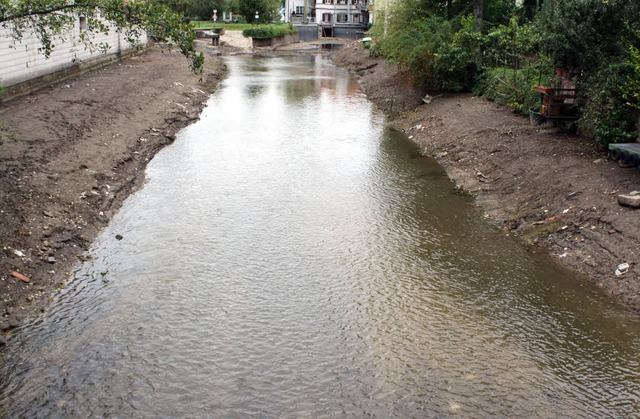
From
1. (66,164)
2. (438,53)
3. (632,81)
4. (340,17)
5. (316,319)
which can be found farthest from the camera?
(340,17)

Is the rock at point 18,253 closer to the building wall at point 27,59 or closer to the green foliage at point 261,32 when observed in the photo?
the building wall at point 27,59

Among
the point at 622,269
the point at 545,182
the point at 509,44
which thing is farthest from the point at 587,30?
the point at 509,44

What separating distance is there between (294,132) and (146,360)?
18.0 m

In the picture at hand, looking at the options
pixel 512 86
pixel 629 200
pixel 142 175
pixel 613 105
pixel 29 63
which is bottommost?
pixel 142 175

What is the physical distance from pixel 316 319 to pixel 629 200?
7.81 meters

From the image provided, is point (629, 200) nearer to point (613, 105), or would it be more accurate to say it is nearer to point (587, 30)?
point (613, 105)

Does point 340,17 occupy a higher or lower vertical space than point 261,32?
higher

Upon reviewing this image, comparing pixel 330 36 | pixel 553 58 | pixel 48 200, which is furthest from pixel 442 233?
pixel 330 36

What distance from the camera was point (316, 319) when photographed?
450 inches

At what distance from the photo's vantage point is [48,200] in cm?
1506

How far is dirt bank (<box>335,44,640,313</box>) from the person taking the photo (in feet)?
43.0

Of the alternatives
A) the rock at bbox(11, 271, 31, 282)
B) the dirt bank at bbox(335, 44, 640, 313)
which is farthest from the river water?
the rock at bbox(11, 271, 31, 282)

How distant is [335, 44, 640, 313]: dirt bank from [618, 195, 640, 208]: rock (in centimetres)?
12

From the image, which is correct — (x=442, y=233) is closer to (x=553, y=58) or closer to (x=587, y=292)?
(x=587, y=292)
